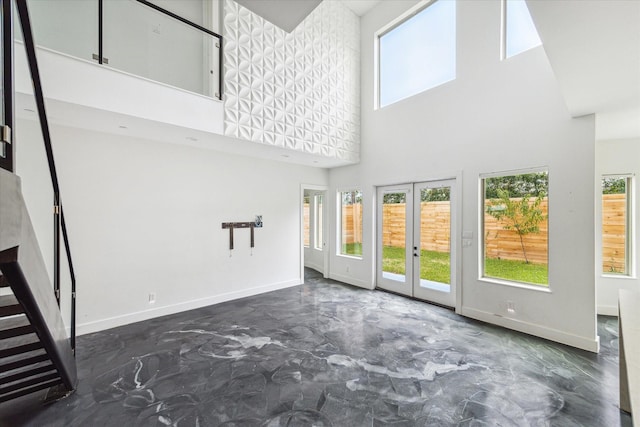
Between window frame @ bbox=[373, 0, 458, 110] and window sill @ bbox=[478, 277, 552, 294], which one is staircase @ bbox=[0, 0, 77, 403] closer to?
window sill @ bbox=[478, 277, 552, 294]

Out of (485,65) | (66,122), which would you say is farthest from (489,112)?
(66,122)

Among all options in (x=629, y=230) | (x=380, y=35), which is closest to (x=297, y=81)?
(x=380, y=35)

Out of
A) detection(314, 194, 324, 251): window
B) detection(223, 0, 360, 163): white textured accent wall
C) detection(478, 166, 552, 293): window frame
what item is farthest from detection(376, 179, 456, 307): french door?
detection(314, 194, 324, 251): window

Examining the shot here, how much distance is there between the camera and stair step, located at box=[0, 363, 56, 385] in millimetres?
2027

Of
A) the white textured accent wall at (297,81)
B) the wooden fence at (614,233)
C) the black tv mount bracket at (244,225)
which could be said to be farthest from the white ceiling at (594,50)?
the black tv mount bracket at (244,225)

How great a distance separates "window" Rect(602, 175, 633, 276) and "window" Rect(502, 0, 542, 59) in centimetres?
258

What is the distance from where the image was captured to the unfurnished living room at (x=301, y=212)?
7.11 feet

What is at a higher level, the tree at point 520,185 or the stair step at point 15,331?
the tree at point 520,185

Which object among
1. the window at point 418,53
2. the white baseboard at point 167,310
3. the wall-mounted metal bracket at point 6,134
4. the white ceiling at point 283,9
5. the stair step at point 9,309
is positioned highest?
the window at point 418,53

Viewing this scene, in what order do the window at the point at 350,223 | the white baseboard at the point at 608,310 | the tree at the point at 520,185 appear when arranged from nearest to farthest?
the tree at the point at 520,185, the white baseboard at the point at 608,310, the window at the point at 350,223

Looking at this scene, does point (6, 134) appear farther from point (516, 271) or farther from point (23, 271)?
point (516, 271)

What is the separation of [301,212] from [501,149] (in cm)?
391

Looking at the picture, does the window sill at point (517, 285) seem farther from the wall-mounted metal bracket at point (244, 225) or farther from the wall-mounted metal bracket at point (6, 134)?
the wall-mounted metal bracket at point (6, 134)

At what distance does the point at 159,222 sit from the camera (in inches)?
169
